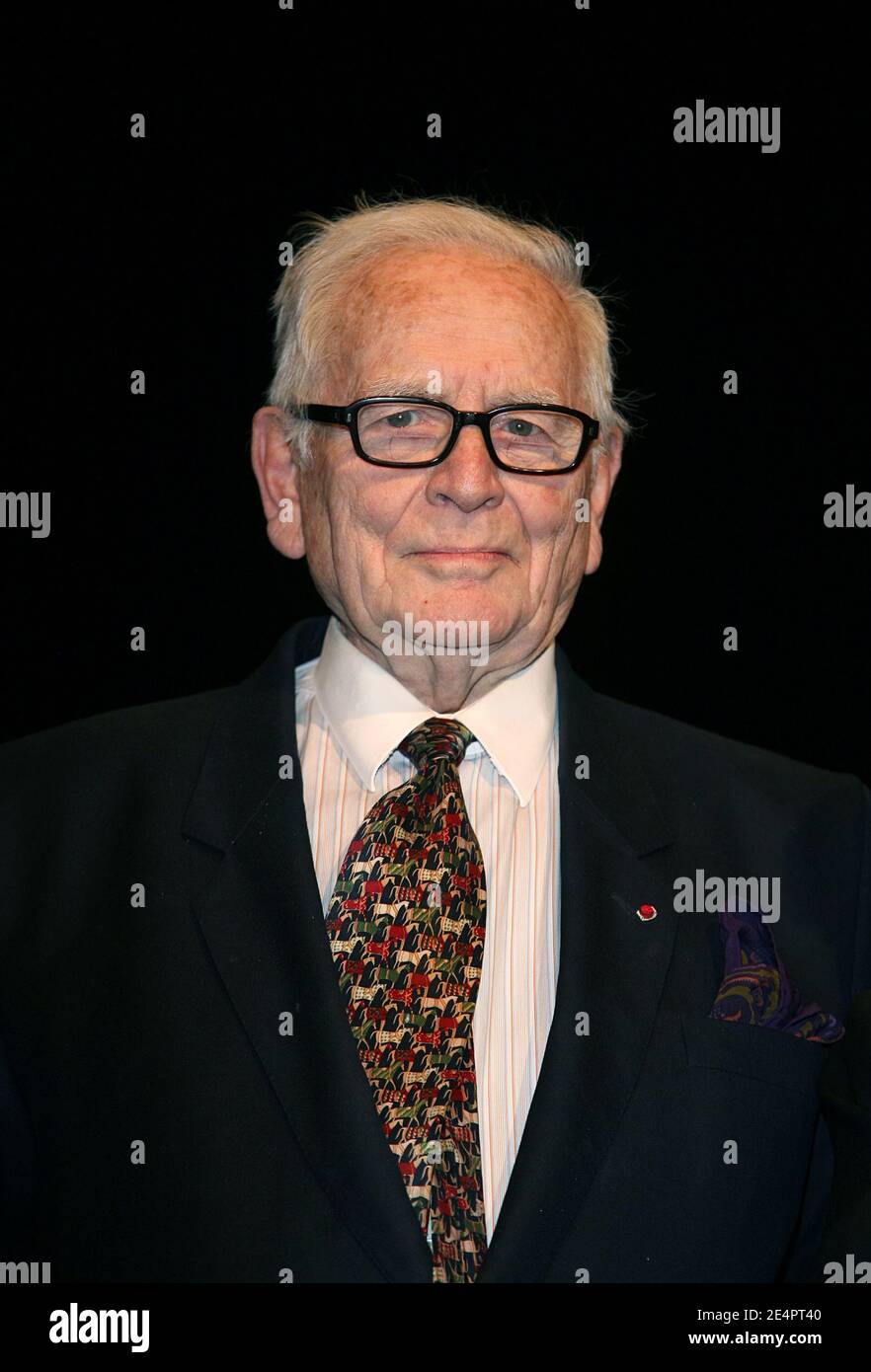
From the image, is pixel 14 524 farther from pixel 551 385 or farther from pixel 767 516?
pixel 767 516

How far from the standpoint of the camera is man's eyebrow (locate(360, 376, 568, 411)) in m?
2.47

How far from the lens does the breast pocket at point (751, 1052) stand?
231 cm

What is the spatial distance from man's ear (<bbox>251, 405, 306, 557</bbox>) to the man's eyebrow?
0.24 m

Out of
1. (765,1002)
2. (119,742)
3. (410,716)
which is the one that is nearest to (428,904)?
(410,716)

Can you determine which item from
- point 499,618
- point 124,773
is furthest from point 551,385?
point 124,773

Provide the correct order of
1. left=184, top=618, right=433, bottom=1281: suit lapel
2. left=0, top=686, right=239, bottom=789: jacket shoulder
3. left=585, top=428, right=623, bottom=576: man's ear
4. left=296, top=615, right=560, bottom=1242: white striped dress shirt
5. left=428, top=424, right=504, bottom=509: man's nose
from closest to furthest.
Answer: left=184, top=618, right=433, bottom=1281: suit lapel → left=296, top=615, right=560, bottom=1242: white striped dress shirt → left=428, top=424, right=504, bottom=509: man's nose → left=0, top=686, right=239, bottom=789: jacket shoulder → left=585, top=428, right=623, bottom=576: man's ear

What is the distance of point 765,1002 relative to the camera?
234 centimetres

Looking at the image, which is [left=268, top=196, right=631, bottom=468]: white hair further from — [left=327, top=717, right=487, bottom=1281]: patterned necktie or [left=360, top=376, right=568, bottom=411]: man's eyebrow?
[left=327, top=717, right=487, bottom=1281]: patterned necktie

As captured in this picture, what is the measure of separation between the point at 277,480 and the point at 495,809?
0.63 metres

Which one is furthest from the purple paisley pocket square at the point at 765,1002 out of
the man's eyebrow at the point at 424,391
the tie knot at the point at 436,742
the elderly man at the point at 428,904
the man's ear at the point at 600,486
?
the man's eyebrow at the point at 424,391

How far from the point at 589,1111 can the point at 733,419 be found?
136cm

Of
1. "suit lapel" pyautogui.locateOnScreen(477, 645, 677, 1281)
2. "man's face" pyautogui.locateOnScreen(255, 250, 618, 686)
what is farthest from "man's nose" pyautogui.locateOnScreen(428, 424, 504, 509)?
"suit lapel" pyautogui.locateOnScreen(477, 645, 677, 1281)

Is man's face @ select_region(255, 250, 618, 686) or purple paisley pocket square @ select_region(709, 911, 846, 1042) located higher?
man's face @ select_region(255, 250, 618, 686)

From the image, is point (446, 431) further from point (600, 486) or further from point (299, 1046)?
point (299, 1046)
